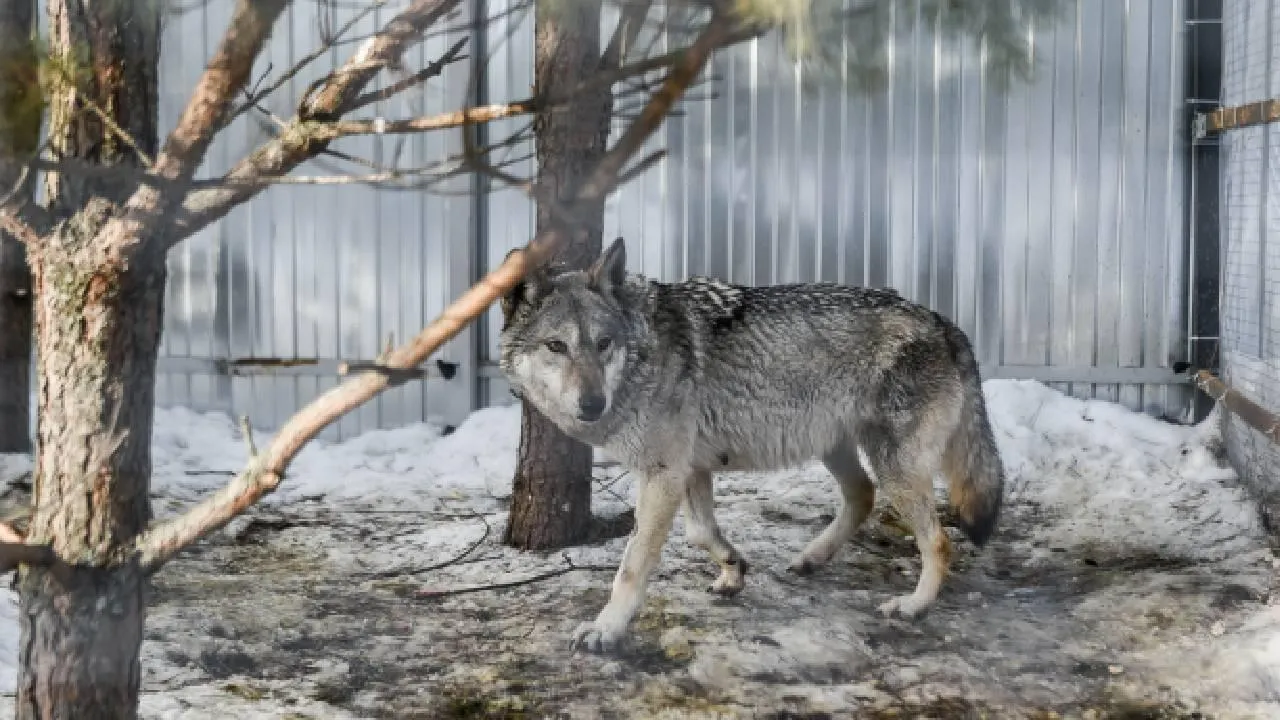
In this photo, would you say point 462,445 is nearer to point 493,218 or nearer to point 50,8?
point 493,218

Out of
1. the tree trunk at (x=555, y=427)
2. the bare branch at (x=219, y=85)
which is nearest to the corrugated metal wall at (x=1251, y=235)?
the tree trunk at (x=555, y=427)

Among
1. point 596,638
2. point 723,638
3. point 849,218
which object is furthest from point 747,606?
point 849,218

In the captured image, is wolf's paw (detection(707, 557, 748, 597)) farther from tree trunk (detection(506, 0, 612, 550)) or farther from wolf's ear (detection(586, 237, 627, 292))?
wolf's ear (detection(586, 237, 627, 292))

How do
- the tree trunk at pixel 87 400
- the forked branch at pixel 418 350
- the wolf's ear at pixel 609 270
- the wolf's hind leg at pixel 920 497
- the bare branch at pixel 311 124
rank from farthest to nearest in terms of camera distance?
the wolf's hind leg at pixel 920 497 < the wolf's ear at pixel 609 270 < the tree trunk at pixel 87 400 < the bare branch at pixel 311 124 < the forked branch at pixel 418 350

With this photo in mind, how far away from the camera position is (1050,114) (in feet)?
25.8

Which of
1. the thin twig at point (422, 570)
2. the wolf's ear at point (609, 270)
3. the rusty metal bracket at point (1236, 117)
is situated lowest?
the thin twig at point (422, 570)

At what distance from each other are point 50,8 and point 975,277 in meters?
5.90

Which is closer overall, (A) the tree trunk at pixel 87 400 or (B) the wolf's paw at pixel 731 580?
(A) the tree trunk at pixel 87 400

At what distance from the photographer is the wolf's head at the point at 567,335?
15.1 ft

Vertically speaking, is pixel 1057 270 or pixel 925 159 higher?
pixel 925 159

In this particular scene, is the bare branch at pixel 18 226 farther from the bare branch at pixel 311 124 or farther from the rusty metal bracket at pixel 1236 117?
the rusty metal bracket at pixel 1236 117

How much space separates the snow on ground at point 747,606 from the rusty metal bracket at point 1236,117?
5.43 ft

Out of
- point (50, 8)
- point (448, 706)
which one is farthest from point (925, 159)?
point (50, 8)

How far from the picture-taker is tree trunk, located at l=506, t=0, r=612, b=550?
5422mm
